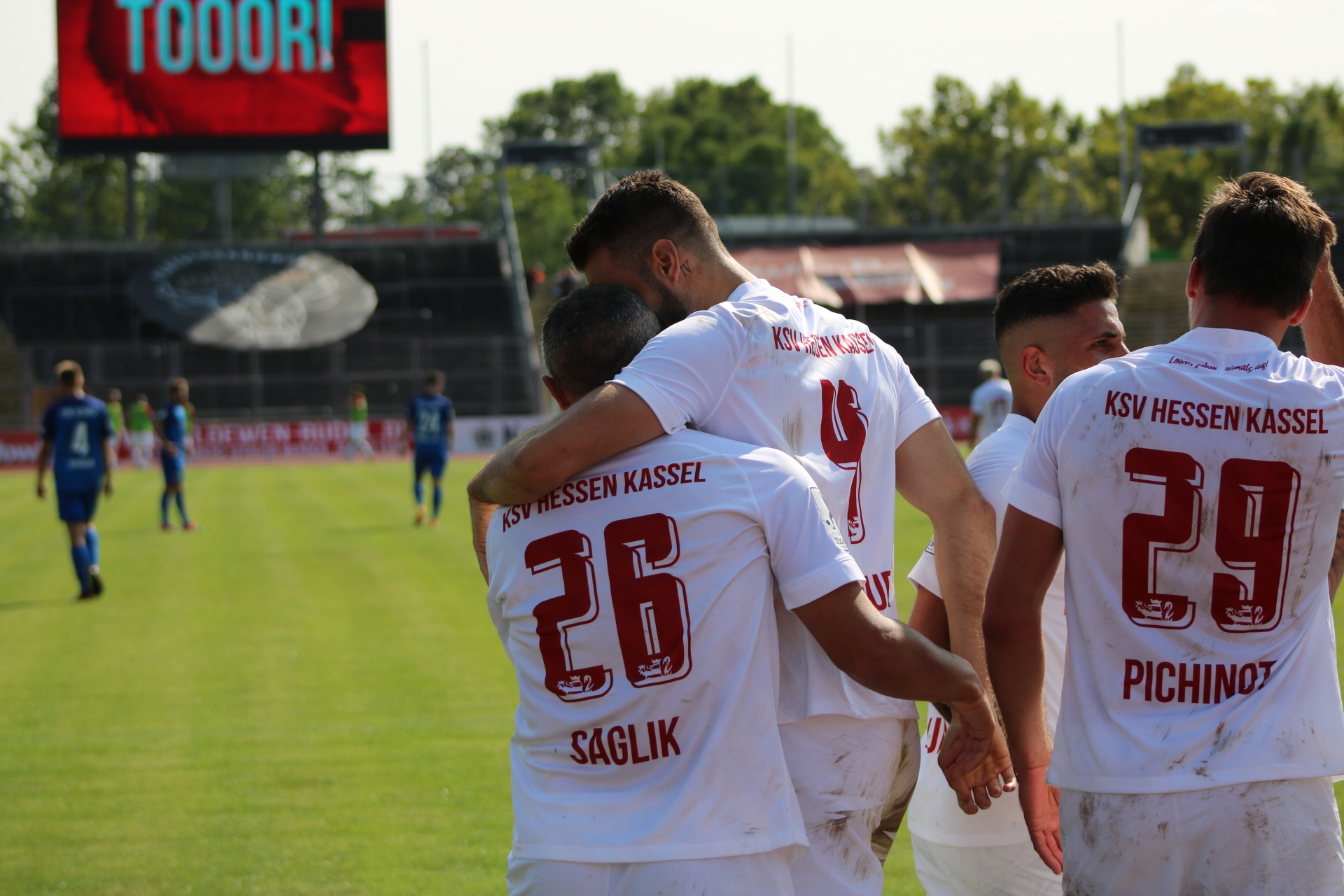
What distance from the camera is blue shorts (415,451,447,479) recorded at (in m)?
18.1

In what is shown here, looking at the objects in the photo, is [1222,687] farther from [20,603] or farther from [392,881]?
[20,603]

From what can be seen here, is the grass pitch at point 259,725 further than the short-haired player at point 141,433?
No

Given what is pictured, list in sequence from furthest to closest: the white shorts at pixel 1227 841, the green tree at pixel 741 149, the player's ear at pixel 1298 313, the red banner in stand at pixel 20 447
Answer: the green tree at pixel 741 149
the red banner in stand at pixel 20 447
the player's ear at pixel 1298 313
the white shorts at pixel 1227 841

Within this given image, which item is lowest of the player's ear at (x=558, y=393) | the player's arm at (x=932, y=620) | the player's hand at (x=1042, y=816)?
the player's hand at (x=1042, y=816)

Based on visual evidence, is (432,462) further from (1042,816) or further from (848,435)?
(1042,816)

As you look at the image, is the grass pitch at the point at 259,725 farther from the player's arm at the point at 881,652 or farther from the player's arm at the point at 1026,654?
the player's arm at the point at 881,652

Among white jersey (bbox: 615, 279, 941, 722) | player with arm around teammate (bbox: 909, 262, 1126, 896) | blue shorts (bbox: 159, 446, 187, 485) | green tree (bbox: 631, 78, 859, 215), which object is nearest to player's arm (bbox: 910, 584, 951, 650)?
player with arm around teammate (bbox: 909, 262, 1126, 896)

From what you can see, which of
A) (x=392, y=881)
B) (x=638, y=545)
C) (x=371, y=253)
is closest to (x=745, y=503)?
(x=638, y=545)

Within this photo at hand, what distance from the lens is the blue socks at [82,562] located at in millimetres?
12258

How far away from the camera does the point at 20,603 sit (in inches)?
483

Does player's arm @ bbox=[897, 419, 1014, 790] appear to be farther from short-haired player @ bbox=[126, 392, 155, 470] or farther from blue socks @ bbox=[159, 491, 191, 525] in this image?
short-haired player @ bbox=[126, 392, 155, 470]

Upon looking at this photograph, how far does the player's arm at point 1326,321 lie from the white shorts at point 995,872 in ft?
4.56

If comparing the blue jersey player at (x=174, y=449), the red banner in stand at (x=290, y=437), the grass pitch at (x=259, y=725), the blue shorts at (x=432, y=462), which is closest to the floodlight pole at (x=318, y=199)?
the red banner in stand at (x=290, y=437)

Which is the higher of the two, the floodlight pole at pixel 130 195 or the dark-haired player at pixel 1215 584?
the floodlight pole at pixel 130 195
